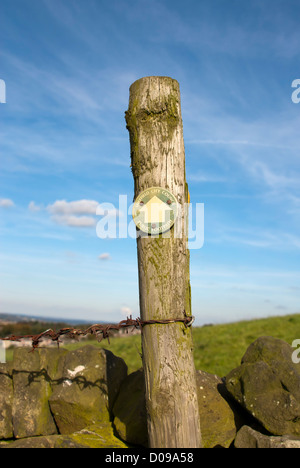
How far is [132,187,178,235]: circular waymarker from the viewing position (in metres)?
4.73

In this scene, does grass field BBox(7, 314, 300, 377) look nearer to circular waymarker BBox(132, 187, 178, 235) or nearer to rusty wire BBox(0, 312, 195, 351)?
rusty wire BBox(0, 312, 195, 351)

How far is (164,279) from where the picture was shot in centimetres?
466

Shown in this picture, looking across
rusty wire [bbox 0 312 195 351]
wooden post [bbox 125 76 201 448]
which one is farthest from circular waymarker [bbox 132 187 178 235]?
rusty wire [bbox 0 312 195 351]

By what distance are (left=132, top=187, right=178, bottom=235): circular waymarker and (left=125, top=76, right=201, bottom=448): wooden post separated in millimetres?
89

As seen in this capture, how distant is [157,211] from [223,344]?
39.2 feet

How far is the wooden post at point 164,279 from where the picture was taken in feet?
14.8

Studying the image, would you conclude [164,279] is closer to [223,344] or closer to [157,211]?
[157,211]

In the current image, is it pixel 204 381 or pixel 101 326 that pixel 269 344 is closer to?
pixel 204 381

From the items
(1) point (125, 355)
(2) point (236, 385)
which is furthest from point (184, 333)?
(1) point (125, 355)

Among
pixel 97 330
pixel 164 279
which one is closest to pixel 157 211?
pixel 164 279

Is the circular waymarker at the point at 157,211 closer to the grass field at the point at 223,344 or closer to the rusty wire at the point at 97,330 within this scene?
the rusty wire at the point at 97,330

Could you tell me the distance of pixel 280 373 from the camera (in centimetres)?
565

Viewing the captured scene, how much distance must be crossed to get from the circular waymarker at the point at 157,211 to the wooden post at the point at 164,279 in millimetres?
89
